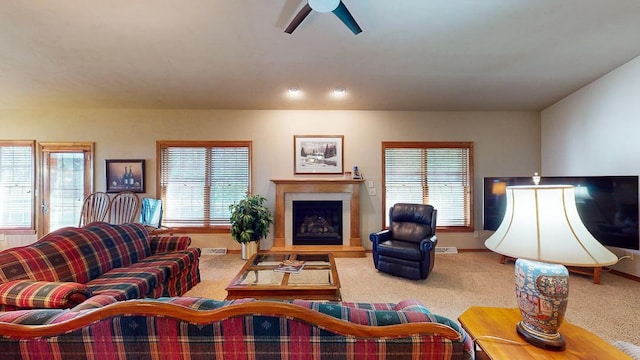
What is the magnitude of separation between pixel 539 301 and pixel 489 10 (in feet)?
7.99

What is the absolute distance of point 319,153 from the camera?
4578 millimetres

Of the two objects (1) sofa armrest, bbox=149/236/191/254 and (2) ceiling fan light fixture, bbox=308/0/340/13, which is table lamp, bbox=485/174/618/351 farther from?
(1) sofa armrest, bbox=149/236/191/254

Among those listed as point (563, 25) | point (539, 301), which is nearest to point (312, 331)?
point (539, 301)

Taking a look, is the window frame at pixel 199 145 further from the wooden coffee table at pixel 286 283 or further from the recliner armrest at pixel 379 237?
the recliner armrest at pixel 379 237

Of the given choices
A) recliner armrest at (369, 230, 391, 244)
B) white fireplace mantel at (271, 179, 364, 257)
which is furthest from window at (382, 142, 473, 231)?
recliner armrest at (369, 230, 391, 244)

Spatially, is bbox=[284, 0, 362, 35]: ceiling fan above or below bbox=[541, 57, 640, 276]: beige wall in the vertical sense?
above

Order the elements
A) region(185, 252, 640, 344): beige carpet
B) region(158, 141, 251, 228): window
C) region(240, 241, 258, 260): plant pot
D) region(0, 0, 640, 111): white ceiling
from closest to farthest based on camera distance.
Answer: region(0, 0, 640, 111): white ceiling → region(185, 252, 640, 344): beige carpet → region(240, 241, 258, 260): plant pot → region(158, 141, 251, 228): window

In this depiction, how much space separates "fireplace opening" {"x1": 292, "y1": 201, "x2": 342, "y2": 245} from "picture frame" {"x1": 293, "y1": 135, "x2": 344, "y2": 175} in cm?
61

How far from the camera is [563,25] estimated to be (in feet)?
8.14

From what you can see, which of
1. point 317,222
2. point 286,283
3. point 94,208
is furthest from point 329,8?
point 94,208

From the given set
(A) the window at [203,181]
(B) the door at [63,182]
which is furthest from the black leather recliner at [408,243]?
(B) the door at [63,182]

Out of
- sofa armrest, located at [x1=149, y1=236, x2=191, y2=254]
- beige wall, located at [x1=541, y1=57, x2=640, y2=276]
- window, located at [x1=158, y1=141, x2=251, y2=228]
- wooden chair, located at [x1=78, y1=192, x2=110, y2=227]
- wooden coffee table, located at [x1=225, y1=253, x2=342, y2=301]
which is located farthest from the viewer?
window, located at [x1=158, y1=141, x2=251, y2=228]

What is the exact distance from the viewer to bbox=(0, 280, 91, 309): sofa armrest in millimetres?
1472

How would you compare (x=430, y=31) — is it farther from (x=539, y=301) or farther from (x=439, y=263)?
(x=439, y=263)
